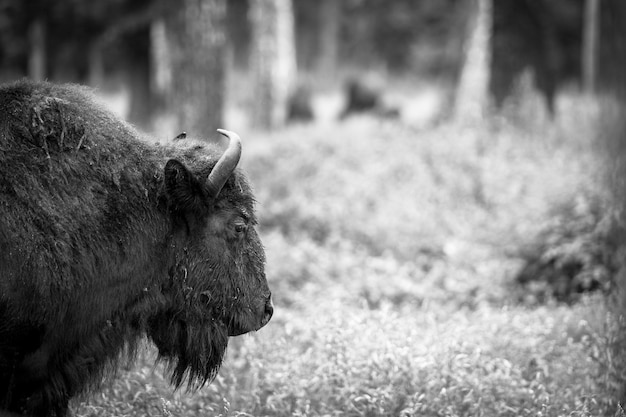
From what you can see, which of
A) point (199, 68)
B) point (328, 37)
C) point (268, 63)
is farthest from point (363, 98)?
point (328, 37)

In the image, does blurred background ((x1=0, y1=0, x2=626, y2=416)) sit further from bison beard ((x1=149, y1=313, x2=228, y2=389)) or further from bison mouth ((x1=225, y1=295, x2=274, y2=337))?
bison mouth ((x1=225, y1=295, x2=274, y2=337))

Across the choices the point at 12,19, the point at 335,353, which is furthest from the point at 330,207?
the point at 12,19

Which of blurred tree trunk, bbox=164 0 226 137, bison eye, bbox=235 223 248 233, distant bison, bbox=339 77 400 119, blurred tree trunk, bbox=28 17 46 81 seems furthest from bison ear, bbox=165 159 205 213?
blurred tree trunk, bbox=28 17 46 81

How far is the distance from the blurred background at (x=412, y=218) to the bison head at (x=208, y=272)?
19.2 inches

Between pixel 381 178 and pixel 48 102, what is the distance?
857 cm

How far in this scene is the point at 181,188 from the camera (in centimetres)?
459

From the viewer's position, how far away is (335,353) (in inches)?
226

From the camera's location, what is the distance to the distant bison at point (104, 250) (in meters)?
4.17

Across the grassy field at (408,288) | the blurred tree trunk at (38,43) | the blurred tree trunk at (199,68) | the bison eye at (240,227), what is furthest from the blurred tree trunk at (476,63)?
the bison eye at (240,227)

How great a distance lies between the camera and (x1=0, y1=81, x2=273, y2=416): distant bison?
417cm

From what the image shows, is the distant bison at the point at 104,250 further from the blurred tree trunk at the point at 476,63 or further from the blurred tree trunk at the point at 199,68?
the blurred tree trunk at the point at 476,63

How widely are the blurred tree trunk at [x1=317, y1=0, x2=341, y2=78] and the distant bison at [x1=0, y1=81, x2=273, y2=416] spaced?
33.4 meters

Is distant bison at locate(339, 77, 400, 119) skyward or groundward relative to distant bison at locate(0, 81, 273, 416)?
groundward

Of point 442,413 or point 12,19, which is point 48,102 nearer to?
point 442,413
